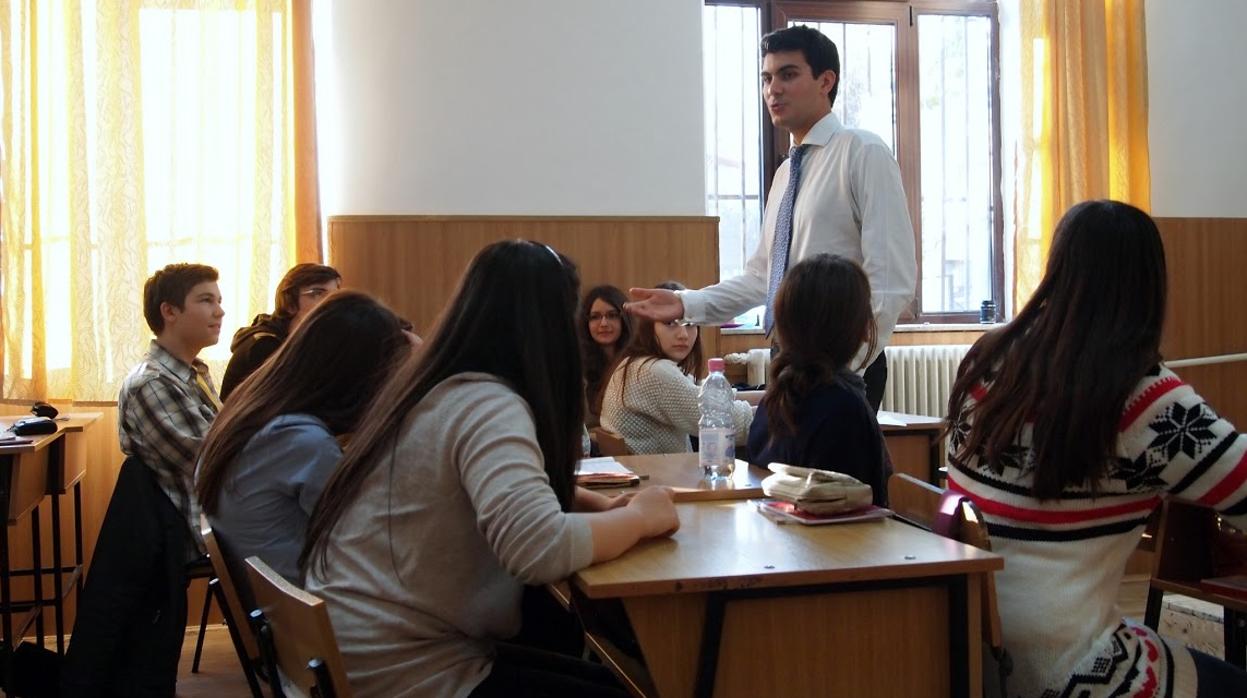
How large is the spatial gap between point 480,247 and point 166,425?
6.27ft

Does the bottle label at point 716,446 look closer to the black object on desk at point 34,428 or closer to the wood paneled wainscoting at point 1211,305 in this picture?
the black object on desk at point 34,428

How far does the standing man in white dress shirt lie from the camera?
264 centimetres

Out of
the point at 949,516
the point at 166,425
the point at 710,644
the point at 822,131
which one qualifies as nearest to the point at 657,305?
the point at 822,131

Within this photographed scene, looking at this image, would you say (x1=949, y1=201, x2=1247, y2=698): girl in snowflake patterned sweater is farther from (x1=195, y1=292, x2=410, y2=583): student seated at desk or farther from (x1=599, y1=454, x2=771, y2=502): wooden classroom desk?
(x1=195, y1=292, x2=410, y2=583): student seated at desk

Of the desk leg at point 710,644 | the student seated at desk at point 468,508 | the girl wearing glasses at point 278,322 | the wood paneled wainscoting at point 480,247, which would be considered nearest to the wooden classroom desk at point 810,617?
the desk leg at point 710,644

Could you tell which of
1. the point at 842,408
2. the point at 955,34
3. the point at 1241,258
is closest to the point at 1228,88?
the point at 1241,258

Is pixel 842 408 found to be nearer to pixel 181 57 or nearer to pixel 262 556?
pixel 262 556

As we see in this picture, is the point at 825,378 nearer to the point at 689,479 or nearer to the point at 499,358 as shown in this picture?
the point at 689,479

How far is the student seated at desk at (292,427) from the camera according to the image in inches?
80.4

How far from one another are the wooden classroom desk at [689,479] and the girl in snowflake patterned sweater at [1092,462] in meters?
0.55

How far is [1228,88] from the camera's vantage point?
20.9 ft

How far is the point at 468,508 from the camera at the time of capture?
156 centimetres

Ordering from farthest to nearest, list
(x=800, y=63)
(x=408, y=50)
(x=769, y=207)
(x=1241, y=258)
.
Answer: (x=1241, y=258) → (x=408, y=50) → (x=769, y=207) → (x=800, y=63)

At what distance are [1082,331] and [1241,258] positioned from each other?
17.5ft
